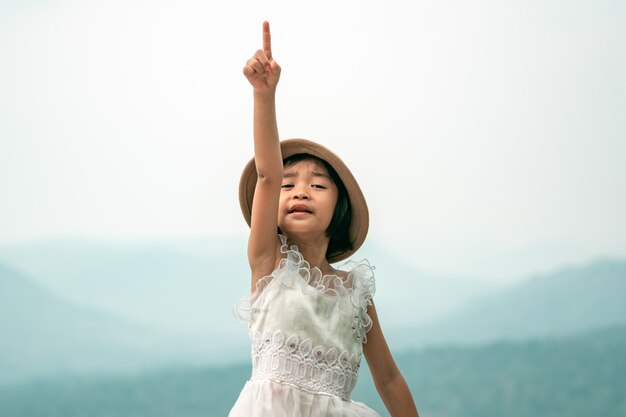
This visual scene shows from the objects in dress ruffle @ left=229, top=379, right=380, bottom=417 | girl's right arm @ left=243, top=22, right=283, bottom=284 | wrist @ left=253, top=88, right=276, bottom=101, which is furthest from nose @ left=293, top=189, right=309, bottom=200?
dress ruffle @ left=229, top=379, right=380, bottom=417

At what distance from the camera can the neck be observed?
69.1 inches

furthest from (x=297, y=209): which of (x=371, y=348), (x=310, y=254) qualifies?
(x=371, y=348)

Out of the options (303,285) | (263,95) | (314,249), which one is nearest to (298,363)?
(303,285)

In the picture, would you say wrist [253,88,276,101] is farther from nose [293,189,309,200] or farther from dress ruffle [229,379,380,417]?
dress ruffle [229,379,380,417]

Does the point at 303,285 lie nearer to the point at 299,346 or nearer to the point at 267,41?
the point at 299,346

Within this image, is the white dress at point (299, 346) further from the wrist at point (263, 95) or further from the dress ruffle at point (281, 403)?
the wrist at point (263, 95)

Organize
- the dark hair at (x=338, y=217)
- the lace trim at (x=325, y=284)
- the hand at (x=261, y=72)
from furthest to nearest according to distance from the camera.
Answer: the dark hair at (x=338, y=217)
the lace trim at (x=325, y=284)
the hand at (x=261, y=72)

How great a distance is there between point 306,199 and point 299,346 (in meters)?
0.29

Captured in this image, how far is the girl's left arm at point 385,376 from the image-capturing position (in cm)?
185

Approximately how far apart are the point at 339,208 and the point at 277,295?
0.27m

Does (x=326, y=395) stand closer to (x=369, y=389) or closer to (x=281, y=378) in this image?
(x=281, y=378)

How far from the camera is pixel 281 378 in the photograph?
5.26ft

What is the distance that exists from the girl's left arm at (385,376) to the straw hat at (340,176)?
0.53 feet

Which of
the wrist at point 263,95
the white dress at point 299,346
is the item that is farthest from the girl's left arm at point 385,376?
the wrist at point 263,95
